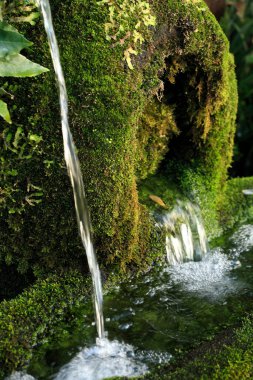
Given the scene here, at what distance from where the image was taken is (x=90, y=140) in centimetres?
265

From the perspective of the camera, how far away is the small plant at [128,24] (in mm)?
2668

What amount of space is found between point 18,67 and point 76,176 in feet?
1.95

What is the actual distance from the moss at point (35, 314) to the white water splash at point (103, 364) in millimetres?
199

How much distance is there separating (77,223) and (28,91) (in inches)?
27.1

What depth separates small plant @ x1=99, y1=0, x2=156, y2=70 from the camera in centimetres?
267

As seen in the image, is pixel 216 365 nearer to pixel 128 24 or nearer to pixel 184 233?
pixel 184 233

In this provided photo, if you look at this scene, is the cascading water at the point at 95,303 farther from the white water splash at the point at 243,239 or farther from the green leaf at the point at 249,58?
the green leaf at the point at 249,58

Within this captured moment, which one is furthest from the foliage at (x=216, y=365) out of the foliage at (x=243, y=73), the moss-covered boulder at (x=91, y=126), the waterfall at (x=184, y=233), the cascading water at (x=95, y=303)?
the foliage at (x=243, y=73)

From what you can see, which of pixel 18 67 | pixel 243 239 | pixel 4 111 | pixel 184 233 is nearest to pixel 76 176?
pixel 4 111

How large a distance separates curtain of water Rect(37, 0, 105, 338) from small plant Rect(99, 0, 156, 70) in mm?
297

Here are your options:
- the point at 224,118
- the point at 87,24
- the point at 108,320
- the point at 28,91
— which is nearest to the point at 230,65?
the point at 224,118

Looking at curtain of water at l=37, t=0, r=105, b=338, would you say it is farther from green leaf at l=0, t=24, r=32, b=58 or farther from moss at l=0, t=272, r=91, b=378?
green leaf at l=0, t=24, r=32, b=58

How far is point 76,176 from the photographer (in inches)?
104

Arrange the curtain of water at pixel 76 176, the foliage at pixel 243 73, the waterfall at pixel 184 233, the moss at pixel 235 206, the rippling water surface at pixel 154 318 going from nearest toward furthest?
1. the rippling water surface at pixel 154 318
2. the curtain of water at pixel 76 176
3. the waterfall at pixel 184 233
4. the moss at pixel 235 206
5. the foliage at pixel 243 73
